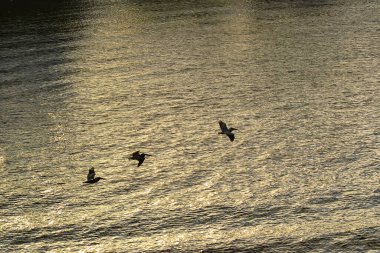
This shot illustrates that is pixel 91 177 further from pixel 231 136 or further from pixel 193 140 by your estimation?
pixel 231 136

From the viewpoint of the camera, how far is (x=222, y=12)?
2986 centimetres

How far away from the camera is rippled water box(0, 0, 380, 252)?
996 centimetres

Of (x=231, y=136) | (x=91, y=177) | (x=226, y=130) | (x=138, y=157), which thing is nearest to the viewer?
(x=91, y=177)

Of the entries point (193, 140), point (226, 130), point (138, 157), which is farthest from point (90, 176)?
point (226, 130)

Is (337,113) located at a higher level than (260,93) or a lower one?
lower

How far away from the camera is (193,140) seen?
1357 cm

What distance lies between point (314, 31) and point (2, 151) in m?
13.6

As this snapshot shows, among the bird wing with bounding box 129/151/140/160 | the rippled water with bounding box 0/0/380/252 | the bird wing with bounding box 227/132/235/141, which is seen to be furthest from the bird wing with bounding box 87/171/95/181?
the bird wing with bounding box 227/132/235/141

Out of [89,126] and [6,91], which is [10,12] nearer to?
[6,91]

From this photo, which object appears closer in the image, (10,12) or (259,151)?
(259,151)

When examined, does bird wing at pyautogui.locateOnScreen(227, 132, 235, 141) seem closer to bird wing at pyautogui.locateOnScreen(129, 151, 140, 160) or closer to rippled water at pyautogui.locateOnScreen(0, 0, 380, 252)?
rippled water at pyautogui.locateOnScreen(0, 0, 380, 252)

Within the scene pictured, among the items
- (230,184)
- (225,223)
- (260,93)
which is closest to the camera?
(225,223)

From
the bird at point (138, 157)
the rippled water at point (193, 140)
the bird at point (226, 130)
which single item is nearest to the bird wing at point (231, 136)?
the bird at point (226, 130)

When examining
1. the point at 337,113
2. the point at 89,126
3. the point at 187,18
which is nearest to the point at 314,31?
the point at 187,18
